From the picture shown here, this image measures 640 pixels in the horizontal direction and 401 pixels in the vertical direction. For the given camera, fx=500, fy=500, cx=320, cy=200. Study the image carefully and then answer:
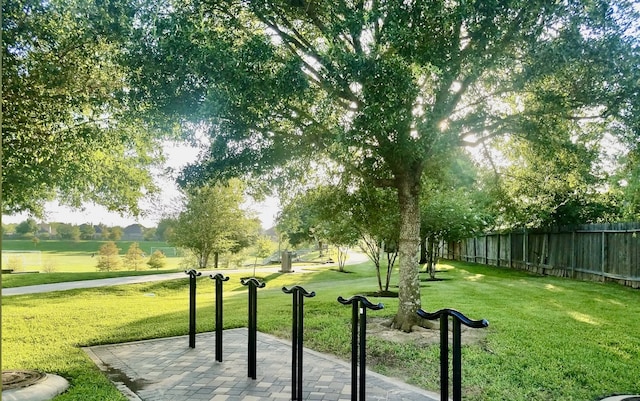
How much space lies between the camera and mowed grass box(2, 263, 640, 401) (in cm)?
469

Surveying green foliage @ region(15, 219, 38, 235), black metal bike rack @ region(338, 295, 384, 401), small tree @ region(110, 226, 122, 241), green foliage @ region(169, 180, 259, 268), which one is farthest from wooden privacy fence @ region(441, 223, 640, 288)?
small tree @ region(110, 226, 122, 241)

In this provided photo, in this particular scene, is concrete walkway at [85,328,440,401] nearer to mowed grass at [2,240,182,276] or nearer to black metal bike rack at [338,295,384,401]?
black metal bike rack at [338,295,384,401]

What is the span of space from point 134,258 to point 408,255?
21.7 metres

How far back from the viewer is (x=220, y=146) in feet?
19.2

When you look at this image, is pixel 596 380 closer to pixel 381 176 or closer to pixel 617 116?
pixel 617 116

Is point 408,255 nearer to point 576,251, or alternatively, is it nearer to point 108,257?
point 576,251

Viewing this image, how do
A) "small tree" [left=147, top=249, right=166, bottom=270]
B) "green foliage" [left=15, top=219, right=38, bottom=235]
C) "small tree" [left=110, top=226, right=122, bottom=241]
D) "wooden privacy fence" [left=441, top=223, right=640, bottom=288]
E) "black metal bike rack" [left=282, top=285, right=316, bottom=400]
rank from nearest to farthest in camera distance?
"black metal bike rack" [left=282, top=285, right=316, bottom=400]
"wooden privacy fence" [left=441, top=223, right=640, bottom=288]
"green foliage" [left=15, top=219, right=38, bottom=235]
"small tree" [left=147, top=249, right=166, bottom=270]
"small tree" [left=110, top=226, right=122, bottom=241]

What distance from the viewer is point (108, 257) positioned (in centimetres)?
2367

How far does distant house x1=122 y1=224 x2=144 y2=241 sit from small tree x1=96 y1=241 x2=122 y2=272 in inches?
153

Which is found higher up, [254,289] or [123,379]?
[254,289]

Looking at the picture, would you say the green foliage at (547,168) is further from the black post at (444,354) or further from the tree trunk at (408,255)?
the black post at (444,354)

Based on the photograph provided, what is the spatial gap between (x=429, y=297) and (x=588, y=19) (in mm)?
6336

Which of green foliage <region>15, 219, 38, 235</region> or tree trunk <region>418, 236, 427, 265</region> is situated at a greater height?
green foliage <region>15, 219, 38, 235</region>

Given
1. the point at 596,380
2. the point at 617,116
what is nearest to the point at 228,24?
the point at 617,116
